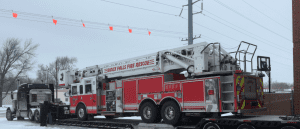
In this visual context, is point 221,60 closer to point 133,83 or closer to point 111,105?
point 133,83

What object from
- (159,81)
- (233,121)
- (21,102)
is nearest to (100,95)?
(159,81)

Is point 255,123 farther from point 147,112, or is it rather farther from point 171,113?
point 147,112

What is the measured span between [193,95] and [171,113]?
136 cm

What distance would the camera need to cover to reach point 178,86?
11430 mm

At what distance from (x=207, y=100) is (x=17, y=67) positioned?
51.9m

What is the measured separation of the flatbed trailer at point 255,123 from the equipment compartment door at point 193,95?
0.81m

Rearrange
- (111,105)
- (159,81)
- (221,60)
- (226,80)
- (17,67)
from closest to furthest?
1. (226,80)
2. (221,60)
3. (159,81)
4. (111,105)
5. (17,67)

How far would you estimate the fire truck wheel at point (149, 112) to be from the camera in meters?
12.3

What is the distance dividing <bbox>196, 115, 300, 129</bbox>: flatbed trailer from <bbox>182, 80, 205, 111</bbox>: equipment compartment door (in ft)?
2.64

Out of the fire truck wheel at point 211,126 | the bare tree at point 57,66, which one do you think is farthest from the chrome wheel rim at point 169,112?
the bare tree at point 57,66

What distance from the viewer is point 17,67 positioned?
54.6 metres

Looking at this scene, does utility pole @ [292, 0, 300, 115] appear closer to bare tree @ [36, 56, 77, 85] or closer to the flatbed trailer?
the flatbed trailer

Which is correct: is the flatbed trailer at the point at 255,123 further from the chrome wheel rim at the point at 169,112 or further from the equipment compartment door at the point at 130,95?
the equipment compartment door at the point at 130,95

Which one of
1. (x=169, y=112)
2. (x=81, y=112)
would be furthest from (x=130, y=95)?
(x=81, y=112)
